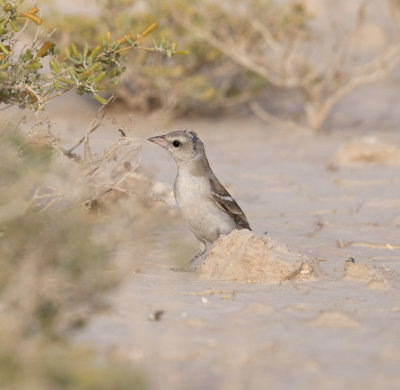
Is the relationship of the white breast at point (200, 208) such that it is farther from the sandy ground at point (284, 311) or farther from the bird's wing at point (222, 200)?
the sandy ground at point (284, 311)

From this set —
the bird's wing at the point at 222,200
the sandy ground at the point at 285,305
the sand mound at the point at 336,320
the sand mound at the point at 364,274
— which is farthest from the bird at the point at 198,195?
the sand mound at the point at 336,320

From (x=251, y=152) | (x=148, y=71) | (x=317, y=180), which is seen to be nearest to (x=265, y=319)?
(x=317, y=180)

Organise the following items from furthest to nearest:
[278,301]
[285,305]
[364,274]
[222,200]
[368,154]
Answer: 1. [368,154]
2. [222,200]
3. [364,274]
4. [278,301]
5. [285,305]

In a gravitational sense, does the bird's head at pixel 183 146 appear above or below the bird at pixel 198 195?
above

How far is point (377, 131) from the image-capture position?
11.3 m

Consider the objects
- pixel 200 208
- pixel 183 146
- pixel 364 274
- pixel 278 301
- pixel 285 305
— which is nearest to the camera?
pixel 285 305

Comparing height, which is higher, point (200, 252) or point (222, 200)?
point (222, 200)

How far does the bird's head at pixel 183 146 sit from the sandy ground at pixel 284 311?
51 centimetres

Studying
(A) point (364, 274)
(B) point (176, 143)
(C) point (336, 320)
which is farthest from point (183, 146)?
(C) point (336, 320)

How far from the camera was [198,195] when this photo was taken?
4559 millimetres

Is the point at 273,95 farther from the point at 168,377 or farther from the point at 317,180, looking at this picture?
the point at 168,377

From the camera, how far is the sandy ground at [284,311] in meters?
2.64

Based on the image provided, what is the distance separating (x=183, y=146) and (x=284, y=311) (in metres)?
1.60

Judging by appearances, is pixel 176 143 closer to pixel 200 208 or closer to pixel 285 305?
pixel 200 208
